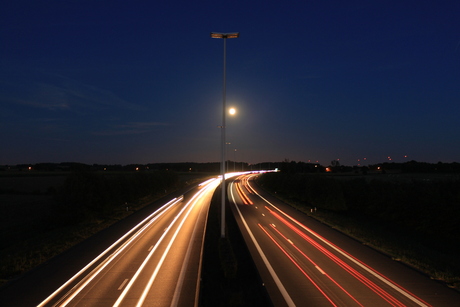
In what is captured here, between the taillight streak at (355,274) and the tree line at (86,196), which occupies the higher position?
the tree line at (86,196)

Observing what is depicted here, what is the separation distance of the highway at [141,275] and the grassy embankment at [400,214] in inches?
411

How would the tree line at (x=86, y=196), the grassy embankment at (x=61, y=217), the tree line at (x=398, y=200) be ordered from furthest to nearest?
the tree line at (x=398, y=200), the tree line at (x=86, y=196), the grassy embankment at (x=61, y=217)

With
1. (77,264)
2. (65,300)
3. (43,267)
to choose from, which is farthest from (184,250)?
(65,300)

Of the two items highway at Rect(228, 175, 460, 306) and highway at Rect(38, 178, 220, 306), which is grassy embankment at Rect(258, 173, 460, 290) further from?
highway at Rect(38, 178, 220, 306)

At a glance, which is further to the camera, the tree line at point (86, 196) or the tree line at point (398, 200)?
the tree line at point (398, 200)

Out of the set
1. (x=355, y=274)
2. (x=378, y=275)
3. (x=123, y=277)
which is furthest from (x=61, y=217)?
(x=378, y=275)

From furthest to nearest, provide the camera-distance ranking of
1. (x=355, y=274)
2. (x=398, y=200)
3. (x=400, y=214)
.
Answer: (x=398, y=200), (x=400, y=214), (x=355, y=274)

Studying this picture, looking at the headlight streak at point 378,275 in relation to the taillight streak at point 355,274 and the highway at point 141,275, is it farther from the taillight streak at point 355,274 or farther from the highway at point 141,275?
the highway at point 141,275

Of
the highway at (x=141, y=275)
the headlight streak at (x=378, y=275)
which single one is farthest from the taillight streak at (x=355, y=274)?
the highway at (x=141, y=275)

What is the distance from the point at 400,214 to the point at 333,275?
1172 inches

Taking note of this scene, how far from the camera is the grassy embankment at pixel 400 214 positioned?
20109 mm

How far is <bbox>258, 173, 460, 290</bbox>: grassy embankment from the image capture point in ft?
66.0

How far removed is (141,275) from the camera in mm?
13492

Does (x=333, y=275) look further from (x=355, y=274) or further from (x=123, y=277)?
(x=123, y=277)
